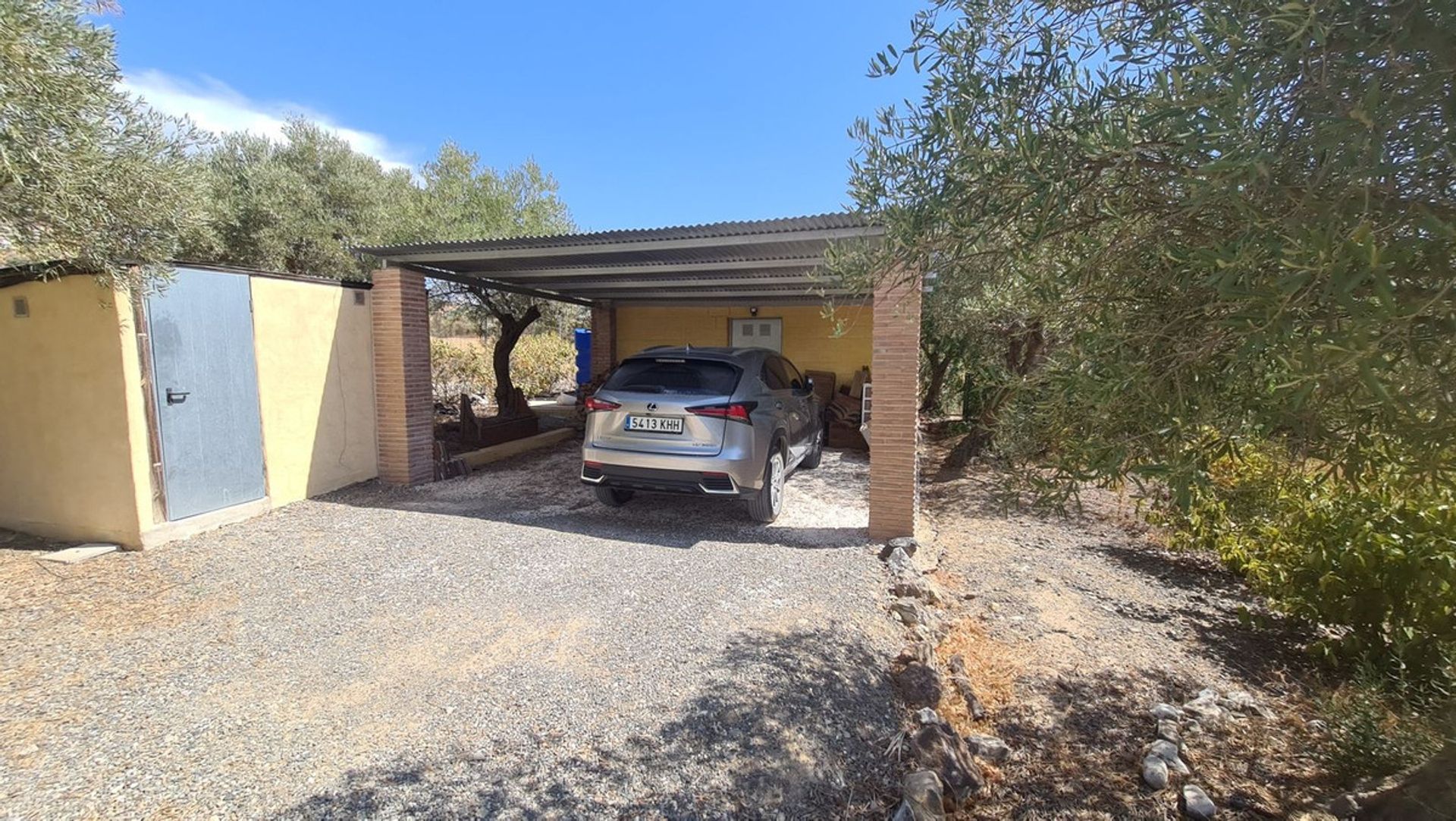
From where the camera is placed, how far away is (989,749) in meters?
3.11

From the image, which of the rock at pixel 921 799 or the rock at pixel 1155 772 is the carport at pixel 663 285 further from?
the rock at pixel 1155 772

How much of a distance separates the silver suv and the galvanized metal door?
333 cm

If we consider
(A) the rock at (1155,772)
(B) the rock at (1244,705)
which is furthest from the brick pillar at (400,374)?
(B) the rock at (1244,705)

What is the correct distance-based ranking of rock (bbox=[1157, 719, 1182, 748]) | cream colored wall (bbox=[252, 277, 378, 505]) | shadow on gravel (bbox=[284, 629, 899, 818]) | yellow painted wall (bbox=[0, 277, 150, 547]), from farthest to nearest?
cream colored wall (bbox=[252, 277, 378, 505]), yellow painted wall (bbox=[0, 277, 150, 547]), rock (bbox=[1157, 719, 1182, 748]), shadow on gravel (bbox=[284, 629, 899, 818])

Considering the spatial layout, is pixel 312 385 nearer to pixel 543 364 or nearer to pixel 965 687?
pixel 965 687

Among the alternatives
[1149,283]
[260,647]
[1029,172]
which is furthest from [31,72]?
[1149,283]

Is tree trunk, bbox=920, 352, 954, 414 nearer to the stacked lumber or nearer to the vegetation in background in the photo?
the stacked lumber

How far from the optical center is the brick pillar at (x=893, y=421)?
219 inches

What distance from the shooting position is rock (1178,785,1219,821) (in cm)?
277

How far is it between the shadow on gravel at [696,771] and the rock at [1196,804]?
1.35 meters

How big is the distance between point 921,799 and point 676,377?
13.3ft

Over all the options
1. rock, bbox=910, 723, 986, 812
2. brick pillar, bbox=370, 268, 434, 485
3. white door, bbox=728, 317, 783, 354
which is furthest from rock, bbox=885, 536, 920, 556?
white door, bbox=728, 317, 783, 354

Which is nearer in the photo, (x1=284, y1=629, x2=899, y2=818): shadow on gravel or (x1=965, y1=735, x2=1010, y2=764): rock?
(x1=284, y1=629, x2=899, y2=818): shadow on gravel

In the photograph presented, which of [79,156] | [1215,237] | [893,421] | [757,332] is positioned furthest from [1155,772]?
[757,332]
